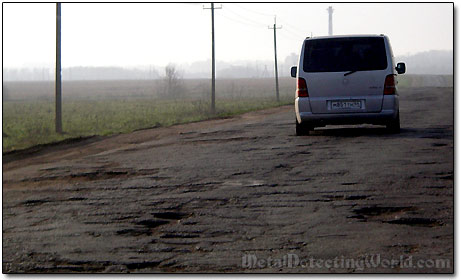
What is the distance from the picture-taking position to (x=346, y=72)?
42.2 ft

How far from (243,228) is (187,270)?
50.0 inches

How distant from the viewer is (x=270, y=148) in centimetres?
1247

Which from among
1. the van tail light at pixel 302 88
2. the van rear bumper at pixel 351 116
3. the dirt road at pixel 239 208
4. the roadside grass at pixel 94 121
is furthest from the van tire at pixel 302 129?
the roadside grass at pixel 94 121

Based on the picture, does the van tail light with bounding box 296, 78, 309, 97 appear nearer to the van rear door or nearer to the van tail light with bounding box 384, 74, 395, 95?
the van rear door

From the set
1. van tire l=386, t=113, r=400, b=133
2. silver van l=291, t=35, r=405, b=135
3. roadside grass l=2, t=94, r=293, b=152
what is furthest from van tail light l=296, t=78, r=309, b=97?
roadside grass l=2, t=94, r=293, b=152

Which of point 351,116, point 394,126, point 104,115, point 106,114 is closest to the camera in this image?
point 351,116

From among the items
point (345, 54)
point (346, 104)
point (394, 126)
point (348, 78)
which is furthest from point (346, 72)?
point (394, 126)

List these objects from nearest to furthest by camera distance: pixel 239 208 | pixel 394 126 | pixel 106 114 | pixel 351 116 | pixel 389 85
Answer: pixel 239 208 < pixel 389 85 < pixel 351 116 < pixel 394 126 < pixel 106 114

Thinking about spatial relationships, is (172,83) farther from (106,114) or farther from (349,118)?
(349,118)

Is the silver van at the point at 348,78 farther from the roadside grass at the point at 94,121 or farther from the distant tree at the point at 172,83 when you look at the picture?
the distant tree at the point at 172,83

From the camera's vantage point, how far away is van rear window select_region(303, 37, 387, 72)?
42.2 feet

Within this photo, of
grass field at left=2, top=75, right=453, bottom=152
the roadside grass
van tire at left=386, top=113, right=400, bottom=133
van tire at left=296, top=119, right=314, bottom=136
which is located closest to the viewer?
van tire at left=386, top=113, right=400, bottom=133

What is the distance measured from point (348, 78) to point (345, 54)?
0.44 meters

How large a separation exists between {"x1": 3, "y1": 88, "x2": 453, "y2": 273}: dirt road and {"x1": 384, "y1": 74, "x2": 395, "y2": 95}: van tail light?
858 mm
